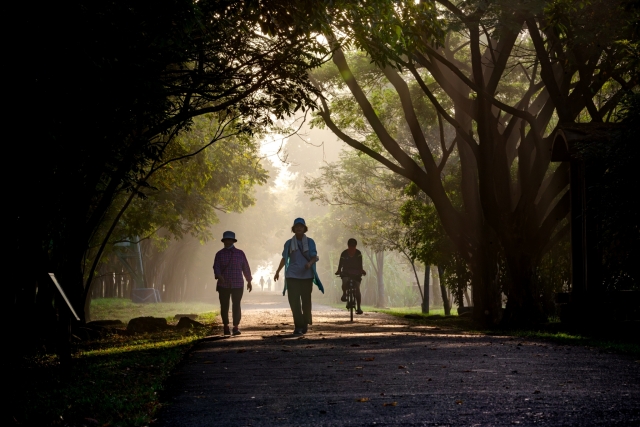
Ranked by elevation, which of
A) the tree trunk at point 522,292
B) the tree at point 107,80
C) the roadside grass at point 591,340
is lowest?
the roadside grass at point 591,340

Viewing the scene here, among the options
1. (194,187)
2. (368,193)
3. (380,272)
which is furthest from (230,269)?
(380,272)

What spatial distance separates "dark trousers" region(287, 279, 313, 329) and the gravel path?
296 centimetres

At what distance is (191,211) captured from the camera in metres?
29.7

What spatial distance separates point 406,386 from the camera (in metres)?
8.06

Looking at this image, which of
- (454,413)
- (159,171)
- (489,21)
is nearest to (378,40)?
(489,21)

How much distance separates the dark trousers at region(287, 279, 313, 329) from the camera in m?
15.6

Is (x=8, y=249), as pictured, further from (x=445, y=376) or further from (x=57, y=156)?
(x=445, y=376)

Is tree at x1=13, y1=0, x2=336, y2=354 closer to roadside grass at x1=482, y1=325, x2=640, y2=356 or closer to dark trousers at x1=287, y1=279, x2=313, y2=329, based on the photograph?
dark trousers at x1=287, y1=279, x2=313, y2=329

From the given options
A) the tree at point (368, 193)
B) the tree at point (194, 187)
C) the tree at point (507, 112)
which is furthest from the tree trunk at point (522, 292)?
the tree at point (368, 193)

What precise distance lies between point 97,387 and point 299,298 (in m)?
7.43

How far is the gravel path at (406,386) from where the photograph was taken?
21.2ft

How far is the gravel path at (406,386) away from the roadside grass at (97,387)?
0.77 ft

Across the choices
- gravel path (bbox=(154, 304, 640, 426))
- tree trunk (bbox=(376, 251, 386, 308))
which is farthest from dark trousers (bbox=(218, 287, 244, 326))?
tree trunk (bbox=(376, 251, 386, 308))

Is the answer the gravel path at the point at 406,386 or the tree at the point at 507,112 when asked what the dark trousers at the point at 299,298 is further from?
the tree at the point at 507,112
